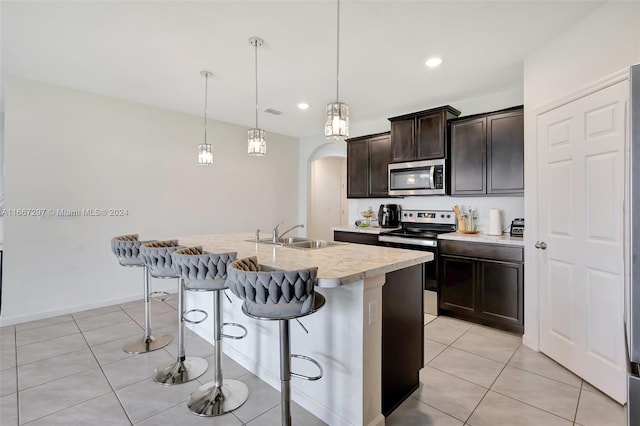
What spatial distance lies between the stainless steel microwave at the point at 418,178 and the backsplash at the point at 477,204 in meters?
0.38

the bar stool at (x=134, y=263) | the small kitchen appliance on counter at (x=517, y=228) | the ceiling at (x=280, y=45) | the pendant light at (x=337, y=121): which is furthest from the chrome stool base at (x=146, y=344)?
the small kitchen appliance on counter at (x=517, y=228)

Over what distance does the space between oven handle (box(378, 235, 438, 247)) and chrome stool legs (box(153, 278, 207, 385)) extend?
2512 mm

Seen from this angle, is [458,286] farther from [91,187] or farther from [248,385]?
[91,187]

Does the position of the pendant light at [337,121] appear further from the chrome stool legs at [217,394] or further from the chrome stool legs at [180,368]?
the chrome stool legs at [180,368]

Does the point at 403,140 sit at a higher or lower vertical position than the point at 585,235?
higher

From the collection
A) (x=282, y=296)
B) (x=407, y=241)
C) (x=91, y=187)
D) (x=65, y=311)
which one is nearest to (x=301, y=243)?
(x=282, y=296)

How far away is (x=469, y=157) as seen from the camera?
3.58 metres

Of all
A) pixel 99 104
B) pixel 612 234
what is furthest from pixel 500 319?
pixel 99 104

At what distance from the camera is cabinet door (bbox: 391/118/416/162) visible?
4012 mm

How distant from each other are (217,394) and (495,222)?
324 cm

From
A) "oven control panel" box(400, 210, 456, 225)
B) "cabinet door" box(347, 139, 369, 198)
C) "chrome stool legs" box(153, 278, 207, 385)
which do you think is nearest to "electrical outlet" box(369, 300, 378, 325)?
"chrome stool legs" box(153, 278, 207, 385)

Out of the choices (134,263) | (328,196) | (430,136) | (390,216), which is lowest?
(134,263)

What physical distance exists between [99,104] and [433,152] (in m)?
4.24

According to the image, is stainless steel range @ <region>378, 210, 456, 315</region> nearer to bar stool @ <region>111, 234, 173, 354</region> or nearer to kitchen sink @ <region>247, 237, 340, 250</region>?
kitchen sink @ <region>247, 237, 340, 250</region>
